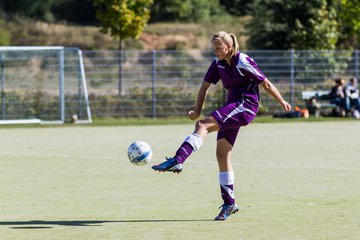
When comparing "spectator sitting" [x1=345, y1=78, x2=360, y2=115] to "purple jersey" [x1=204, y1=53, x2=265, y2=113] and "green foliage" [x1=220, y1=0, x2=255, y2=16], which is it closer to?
"purple jersey" [x1=204, y1=53, x2=265, y2=113]

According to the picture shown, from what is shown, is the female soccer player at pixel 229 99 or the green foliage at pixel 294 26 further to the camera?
the green foliage at pixel 294 26

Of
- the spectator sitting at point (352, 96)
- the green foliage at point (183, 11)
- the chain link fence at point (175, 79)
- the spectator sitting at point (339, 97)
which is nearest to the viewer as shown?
the spectator sitting at point (352, 96)

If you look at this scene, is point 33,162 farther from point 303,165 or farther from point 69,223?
point 69,223

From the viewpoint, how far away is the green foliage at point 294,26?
39.9m

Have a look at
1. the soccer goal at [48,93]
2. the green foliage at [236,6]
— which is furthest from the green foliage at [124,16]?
the green foliage at [236,6]

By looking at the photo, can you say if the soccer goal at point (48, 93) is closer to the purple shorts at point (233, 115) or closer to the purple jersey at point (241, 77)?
the purple jersey at point (241, 77)

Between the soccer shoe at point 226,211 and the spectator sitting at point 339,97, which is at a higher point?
the soccer shoe at point 226,211

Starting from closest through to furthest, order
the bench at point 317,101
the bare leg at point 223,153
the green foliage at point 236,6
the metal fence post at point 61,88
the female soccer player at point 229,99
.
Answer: the female soccer player at point 229,99, the bare leg at point 223,153, the metal fence post at point 61,88, the bench at point 317,101, the green foliage at point 236,6

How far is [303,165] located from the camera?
52.7ft

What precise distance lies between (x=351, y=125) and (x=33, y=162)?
42.2 ft

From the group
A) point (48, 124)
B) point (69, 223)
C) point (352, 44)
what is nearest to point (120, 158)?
point (69, 223)

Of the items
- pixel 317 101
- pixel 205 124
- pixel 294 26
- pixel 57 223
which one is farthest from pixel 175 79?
pixel 57 223

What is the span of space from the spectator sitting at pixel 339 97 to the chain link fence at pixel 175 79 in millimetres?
1666

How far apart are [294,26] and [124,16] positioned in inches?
412
